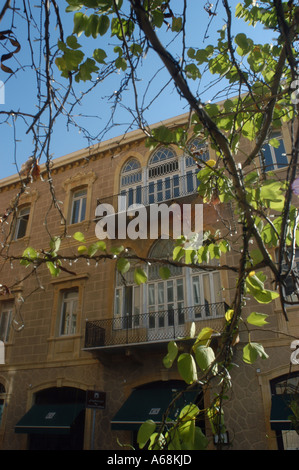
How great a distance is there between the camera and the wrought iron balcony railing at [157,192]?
38.0 ft

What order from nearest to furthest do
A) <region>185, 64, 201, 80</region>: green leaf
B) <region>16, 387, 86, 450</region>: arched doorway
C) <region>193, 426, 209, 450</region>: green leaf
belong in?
<region>193, 426, 209, 450</region>: green leaf → <region>185, 64, 201, 80</region>: green leaf → <region>16, 387, 86, 450</region>: arched doorway

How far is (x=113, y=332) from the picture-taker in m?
10.7

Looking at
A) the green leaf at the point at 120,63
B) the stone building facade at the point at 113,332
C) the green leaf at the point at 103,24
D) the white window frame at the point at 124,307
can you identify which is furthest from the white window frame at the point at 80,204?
the green leaf at the point at 103,24

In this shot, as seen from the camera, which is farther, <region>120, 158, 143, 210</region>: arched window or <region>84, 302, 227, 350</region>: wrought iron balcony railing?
<region>120, 158, 143, 210</region>: arched window

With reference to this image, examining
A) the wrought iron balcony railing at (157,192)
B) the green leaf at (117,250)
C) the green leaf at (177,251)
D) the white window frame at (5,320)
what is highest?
the wrought iron balcony railing at (157,192)

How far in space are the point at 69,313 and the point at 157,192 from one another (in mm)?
4947

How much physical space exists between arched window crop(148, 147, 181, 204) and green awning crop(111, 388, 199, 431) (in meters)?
5.75

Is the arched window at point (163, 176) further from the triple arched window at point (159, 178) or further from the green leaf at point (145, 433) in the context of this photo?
the green leaf at point (145, 433)

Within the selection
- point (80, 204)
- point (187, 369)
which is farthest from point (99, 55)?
point (80, 204)

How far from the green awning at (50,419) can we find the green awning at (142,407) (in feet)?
4.80

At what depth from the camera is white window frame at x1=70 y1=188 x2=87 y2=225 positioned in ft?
44.4

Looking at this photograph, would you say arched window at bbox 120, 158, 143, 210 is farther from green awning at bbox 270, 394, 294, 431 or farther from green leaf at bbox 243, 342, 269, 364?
green leaf at bbox 243, 342, 269, 364

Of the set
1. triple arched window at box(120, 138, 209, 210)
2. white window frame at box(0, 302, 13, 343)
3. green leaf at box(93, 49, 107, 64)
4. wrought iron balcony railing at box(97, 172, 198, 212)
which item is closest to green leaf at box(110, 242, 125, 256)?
green leaf at box(93, 49, 107, 64)
